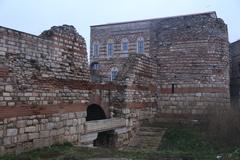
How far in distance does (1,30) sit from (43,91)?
2.29 meters

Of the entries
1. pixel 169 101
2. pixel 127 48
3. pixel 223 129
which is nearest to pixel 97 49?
pixel 127 48

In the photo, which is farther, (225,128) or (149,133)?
(149,133)

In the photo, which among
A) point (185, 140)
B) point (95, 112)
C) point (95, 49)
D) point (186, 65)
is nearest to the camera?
point (185, 140)

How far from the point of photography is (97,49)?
93.9 ft

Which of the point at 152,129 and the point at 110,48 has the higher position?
the point at 110,48

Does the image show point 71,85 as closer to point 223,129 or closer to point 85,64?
point 85,64

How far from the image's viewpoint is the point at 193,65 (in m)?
17.3

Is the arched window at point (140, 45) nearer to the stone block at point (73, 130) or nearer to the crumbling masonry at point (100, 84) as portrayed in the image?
the crumbling masonry at point (100, 84)

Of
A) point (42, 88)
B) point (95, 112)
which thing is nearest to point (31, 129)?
point (42, 88)

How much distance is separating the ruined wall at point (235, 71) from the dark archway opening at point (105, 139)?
9.54 m

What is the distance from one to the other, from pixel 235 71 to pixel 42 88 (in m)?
15.4

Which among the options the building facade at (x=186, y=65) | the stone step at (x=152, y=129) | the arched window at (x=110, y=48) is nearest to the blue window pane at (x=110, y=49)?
the arched window at (x=110, y=48)

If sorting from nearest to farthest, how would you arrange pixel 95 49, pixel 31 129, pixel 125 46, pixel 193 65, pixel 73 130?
pixel 31 129
pixel 73 130
pixel 193 65
pixel 125 46
pixel 95 49

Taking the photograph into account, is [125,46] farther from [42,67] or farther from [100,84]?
[42,67]
